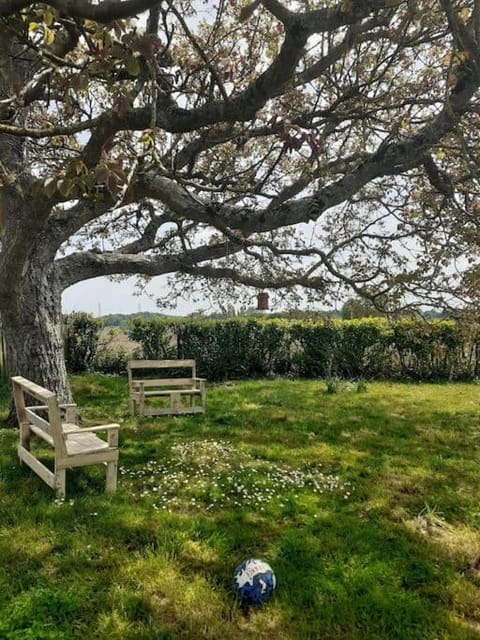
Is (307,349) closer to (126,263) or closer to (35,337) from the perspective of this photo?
(126,263)

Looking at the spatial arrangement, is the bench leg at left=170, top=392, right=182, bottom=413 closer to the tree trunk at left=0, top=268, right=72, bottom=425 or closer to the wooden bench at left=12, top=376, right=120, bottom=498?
the tree trunk at left=0, top=268, right=72, bottom=425

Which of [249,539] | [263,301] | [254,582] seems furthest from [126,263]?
[254,582]

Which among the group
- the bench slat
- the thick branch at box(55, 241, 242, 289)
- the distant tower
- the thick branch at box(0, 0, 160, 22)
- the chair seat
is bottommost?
the chair seat

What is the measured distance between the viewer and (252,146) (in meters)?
8.14

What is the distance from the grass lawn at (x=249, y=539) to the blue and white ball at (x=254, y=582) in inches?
2.9

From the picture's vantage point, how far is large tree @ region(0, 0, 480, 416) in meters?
3.46

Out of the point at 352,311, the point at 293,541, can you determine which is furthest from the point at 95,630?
the point at 352,311

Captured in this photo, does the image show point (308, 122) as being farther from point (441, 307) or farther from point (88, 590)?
point (88, 590)

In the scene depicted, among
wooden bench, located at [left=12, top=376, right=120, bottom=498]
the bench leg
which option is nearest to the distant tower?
the bench leg

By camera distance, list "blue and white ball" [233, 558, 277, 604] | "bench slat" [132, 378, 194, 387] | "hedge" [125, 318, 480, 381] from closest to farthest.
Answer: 1. "blue and white ball" [233, 558, 277, 604]
2. "bench slat" [132, 378, 194, 387]
3. "hedge" [125, 318, 480, 381]

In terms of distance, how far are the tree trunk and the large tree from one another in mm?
18

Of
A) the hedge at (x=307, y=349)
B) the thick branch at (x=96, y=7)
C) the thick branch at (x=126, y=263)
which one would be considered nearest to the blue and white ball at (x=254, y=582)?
the thick branch at (x=96, y=7)

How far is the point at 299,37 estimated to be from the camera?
2.99 m

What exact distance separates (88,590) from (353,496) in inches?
96.3
